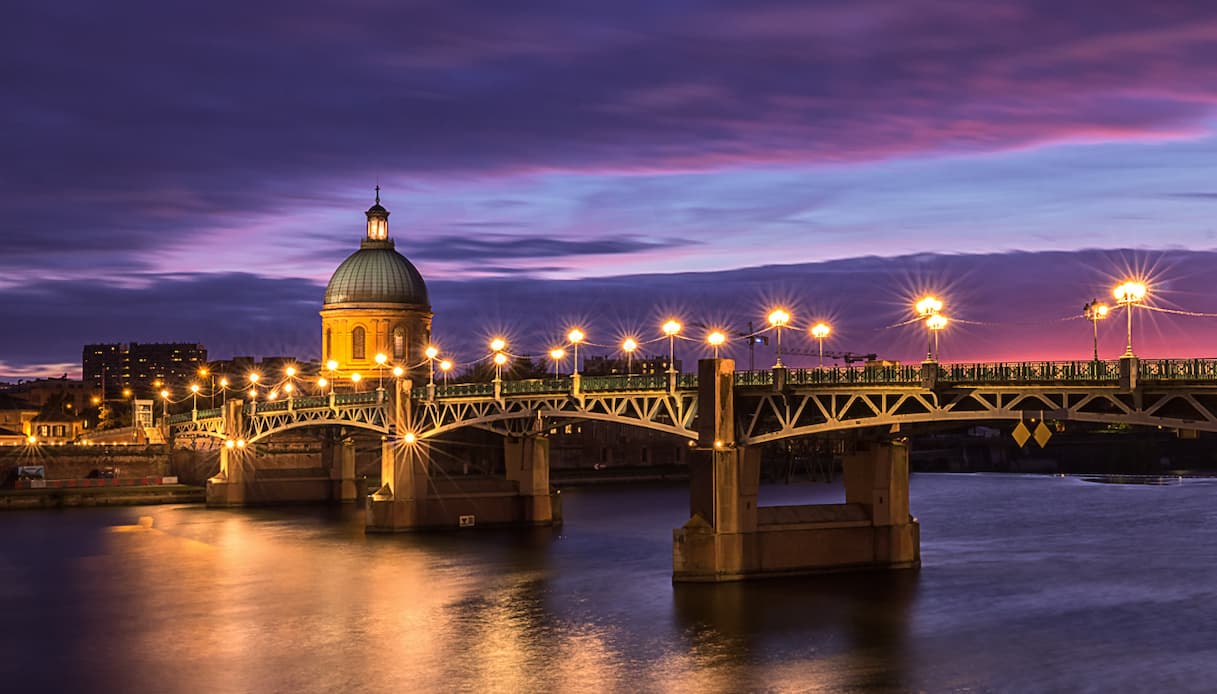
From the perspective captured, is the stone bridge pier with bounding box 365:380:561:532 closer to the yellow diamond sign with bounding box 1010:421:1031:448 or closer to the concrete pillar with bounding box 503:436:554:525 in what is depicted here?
the concrete pillar with bounding box 503:436:554:525

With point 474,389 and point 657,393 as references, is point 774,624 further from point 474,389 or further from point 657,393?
point 474,389

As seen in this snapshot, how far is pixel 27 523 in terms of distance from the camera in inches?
4001

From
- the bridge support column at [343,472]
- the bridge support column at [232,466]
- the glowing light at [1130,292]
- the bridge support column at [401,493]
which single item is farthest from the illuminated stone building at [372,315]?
the glowing light at [1130,292]

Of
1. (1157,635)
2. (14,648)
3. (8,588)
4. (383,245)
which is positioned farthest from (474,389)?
(383,245)

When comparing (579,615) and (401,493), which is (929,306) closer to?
(579,615)

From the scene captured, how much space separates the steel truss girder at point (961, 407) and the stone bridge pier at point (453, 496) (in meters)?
26.2

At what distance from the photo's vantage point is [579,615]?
58750 mm

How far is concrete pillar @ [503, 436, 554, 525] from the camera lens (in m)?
92.0

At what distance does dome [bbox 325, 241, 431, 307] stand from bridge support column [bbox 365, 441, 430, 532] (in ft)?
166

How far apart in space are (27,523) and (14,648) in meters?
50.4

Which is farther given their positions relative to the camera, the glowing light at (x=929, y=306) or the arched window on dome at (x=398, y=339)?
the arched window on dome at (x=398, y=339)

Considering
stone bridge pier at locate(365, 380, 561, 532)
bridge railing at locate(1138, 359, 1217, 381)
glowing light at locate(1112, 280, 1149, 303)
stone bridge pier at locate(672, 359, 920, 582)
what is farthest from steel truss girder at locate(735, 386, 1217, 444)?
stone bridge pier at locate(365, 380, 561, 532)

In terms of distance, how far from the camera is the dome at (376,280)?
142 meters

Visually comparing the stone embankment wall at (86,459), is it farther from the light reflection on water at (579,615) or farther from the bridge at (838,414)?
the bridge at (838,414)
